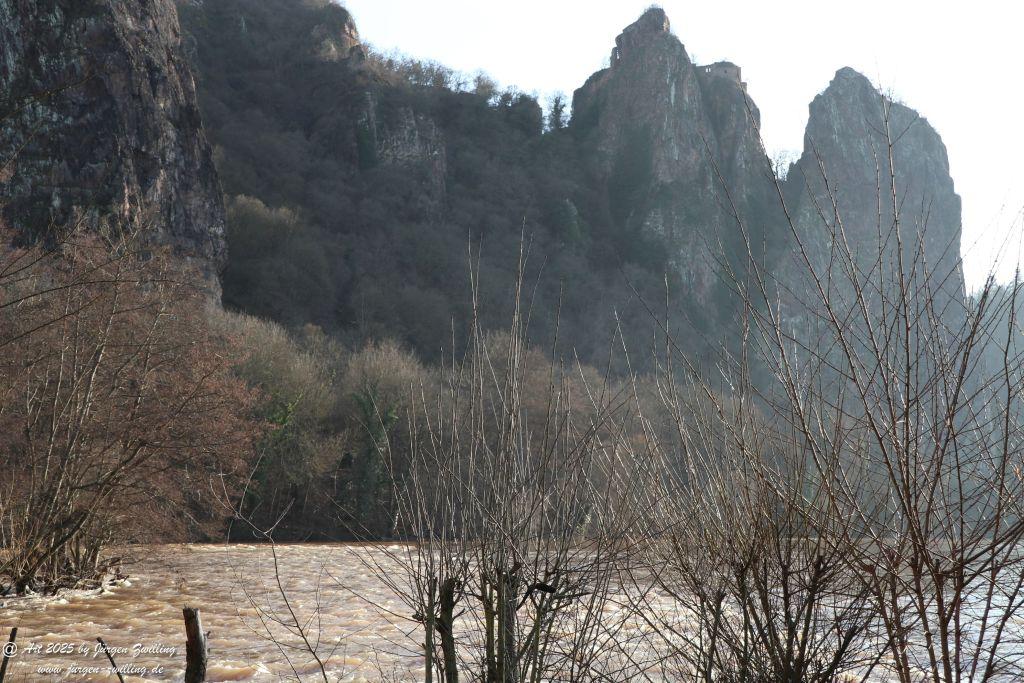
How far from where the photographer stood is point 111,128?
29922 millimetres

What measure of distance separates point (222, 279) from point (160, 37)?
34.0 feet

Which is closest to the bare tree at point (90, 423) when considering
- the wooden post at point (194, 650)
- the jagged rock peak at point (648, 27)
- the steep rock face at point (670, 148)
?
the wooden post at point (194, 650)

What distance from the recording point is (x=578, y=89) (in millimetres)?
68688

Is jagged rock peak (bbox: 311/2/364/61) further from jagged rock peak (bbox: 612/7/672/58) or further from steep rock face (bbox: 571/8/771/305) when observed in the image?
jagged rock peak (bbox: 612/7/672/58)

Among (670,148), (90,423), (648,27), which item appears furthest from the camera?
(648,27)

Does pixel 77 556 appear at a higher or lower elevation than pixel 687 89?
lower

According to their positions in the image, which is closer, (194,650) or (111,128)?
(194,650)

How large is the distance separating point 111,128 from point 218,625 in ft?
84.0

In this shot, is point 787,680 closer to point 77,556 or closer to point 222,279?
point 77,556

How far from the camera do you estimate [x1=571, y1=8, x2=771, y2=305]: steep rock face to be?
192 ft

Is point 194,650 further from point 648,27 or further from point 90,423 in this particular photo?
point 648,27

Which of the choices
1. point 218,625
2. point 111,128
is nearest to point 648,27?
point 111,128

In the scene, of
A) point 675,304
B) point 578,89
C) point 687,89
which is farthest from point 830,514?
point 578,89

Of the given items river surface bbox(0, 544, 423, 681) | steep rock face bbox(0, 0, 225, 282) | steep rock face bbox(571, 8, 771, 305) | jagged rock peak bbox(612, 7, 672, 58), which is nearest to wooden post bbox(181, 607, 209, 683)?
river surface bbox(0, 544, 423, 681)
